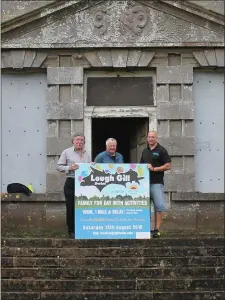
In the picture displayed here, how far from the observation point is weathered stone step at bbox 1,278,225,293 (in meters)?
9.45

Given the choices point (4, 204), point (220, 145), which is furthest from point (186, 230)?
point (4, 204)

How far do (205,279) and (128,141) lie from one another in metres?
6.52

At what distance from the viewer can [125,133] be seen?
1584 cm

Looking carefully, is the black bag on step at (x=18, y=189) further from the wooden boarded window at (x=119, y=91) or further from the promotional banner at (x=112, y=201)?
the promotional banner at (x=112, y=201)

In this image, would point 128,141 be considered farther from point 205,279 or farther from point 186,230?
point 205,279

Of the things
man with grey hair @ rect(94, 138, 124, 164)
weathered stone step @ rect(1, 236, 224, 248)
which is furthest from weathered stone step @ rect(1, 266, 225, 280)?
man with grey hair @ rect(94, 138, 124, 164)

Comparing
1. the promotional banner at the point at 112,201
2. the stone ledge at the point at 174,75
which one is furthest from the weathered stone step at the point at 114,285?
the stone ledge at the point at 174,75

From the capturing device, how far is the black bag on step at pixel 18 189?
1339 centimetres

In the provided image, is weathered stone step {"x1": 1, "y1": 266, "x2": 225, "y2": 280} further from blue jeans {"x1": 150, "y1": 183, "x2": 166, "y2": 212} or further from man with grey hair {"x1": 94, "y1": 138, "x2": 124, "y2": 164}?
man with grey hair {"x1": 94, "y1": 138, "x2": 124, "y2": 164}

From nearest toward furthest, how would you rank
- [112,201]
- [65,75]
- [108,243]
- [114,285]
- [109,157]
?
[114,285]
[108,243]
[112,201]
[109,157]
[65,75]

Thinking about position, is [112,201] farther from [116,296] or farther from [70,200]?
[116,296]

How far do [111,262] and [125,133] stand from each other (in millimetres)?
6220

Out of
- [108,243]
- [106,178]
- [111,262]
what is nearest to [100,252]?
[111,262]

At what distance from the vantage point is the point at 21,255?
10203 millimetres
